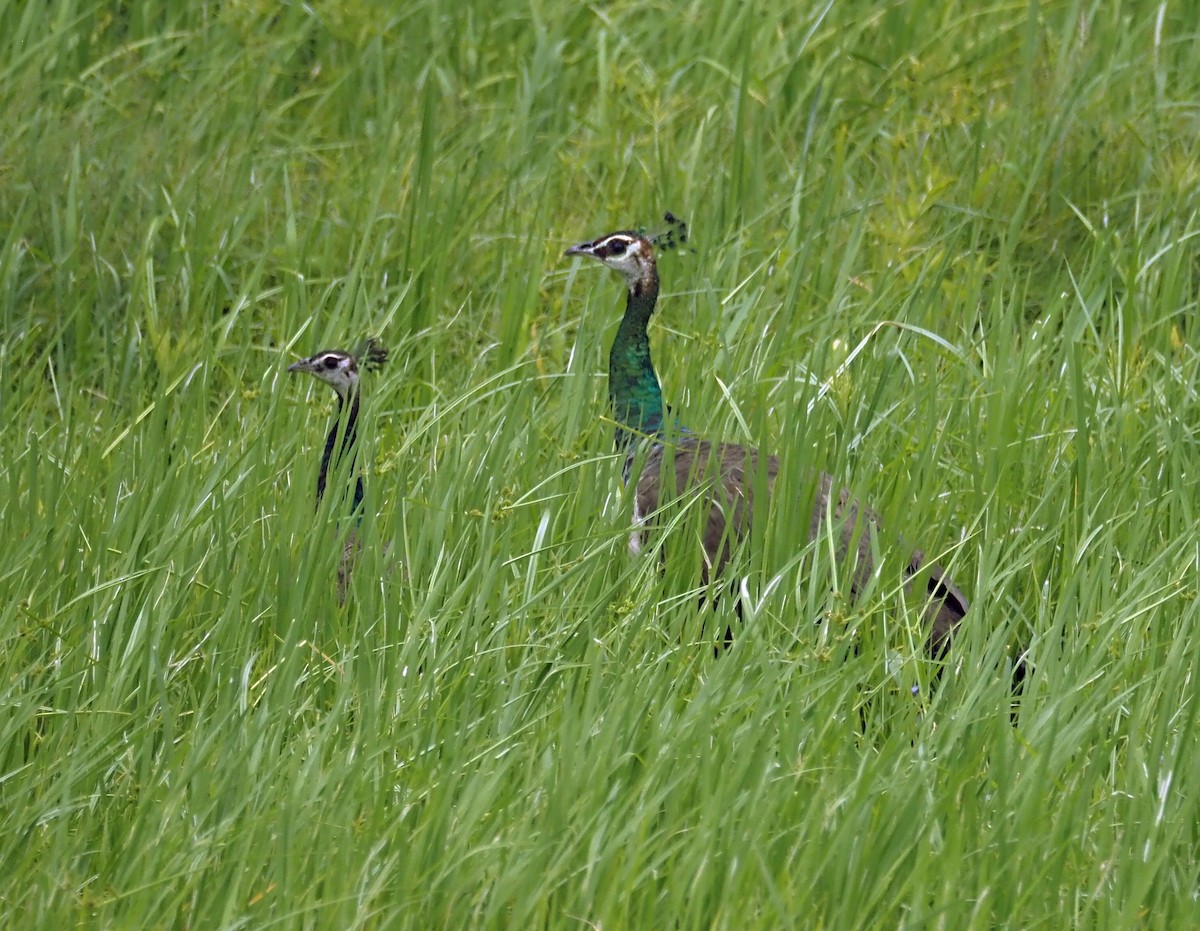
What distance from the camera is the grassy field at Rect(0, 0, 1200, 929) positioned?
8.99ft

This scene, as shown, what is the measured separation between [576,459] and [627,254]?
870mm

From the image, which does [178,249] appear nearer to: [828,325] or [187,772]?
[828,325]

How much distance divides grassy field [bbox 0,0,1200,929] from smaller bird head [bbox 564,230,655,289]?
0.19m

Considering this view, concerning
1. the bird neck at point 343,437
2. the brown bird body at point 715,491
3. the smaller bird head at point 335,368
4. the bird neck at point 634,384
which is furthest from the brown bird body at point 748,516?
the smaller bird head at point 335,368

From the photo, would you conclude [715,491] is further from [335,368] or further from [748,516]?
[335,368]

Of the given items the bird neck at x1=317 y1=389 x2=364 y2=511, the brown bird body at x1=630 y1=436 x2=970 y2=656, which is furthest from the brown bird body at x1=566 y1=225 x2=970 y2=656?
the bird neck at x1=317 y1=389 x2=364 y2=511

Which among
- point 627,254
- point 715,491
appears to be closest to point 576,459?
point 715,491

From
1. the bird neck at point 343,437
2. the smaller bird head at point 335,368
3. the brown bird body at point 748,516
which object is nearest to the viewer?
the brown bird body at point 748,516

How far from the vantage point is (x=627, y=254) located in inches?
187

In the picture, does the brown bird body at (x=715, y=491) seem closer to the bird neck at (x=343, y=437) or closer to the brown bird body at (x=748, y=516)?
the brown bird body at (x=748, y=516)

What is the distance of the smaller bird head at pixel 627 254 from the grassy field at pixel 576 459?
19 cm

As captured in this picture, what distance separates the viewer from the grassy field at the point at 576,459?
2740 mm

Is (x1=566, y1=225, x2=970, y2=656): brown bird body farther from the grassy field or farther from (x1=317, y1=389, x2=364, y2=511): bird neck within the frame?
(x1=317, y1=389, x2=364, y2=511): bird neck

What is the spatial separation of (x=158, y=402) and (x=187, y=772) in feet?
4.49
